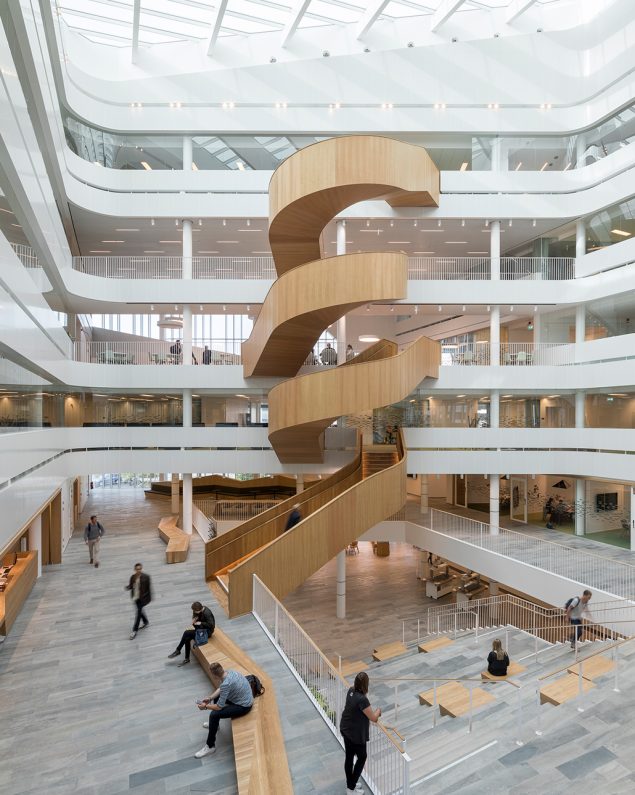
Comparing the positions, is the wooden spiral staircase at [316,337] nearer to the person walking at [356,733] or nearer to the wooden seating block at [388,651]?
the wooden seating block at [388,651]

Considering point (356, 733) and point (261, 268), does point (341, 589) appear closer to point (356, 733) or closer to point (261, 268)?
point (261, 268)

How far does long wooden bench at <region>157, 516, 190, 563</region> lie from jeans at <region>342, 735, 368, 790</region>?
32.4ft

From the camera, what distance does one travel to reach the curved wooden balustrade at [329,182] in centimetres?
1407

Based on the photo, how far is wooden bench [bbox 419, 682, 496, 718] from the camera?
875 centimetres

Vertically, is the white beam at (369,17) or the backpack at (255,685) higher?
the white beam at (369,17)

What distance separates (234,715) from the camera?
6332mm

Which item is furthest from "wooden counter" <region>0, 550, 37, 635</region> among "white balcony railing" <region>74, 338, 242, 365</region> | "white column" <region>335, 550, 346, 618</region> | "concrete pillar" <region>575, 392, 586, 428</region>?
"concrete pillar" <region>575, 392, 586, 428</region>

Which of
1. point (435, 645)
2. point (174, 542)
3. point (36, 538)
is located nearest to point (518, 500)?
point (435, 645)

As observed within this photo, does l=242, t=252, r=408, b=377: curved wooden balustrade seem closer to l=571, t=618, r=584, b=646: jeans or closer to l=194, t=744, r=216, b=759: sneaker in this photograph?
l=571, t=618, r=584, b=646: jeans

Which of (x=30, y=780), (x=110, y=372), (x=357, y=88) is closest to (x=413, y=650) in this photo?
(x=30, y=780)

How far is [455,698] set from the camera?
922 cm

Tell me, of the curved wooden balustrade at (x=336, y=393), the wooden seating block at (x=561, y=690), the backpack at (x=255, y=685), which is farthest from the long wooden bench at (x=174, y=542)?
the wooden seating block at (x=561, y=690)

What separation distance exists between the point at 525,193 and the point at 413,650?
51.0 ft

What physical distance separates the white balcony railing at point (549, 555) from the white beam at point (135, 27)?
1814 centimetres
